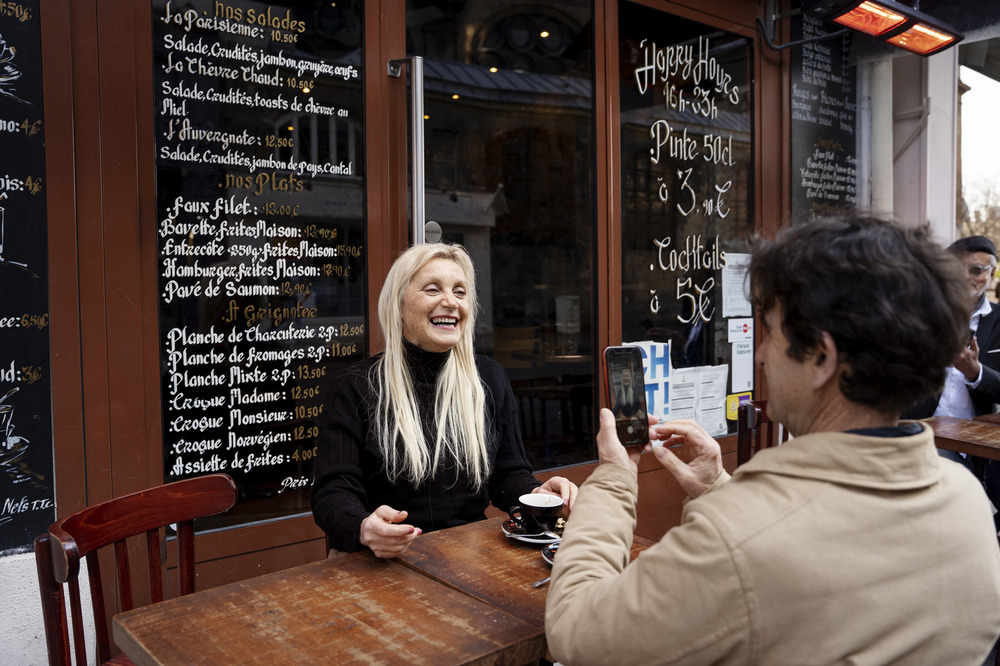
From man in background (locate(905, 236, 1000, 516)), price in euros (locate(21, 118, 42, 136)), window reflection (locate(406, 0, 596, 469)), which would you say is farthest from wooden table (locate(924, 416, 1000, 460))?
price in euros (locate(21, 118, 42, 136))

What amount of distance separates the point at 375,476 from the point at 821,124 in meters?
4.18

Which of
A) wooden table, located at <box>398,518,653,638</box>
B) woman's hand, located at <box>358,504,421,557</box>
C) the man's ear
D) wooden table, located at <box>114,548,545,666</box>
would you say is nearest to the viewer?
the man's ear

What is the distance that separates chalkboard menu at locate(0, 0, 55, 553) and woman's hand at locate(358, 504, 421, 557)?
140 centimetres

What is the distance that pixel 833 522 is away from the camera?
3.48 feet

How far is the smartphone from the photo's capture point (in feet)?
5.40

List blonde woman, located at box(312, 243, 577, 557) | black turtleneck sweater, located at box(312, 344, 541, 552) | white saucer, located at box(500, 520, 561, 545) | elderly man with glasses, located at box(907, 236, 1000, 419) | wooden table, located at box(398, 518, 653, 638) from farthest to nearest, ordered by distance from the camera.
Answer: elderly man with glasses, located at box(907, 236, 1000, 419) → blonde woman, located at box(312, 243, 577, 557) → black turtleneck sweater, located at box(312, 344, 541, 552) → white saucer, located at box(500, 520, 561, 545) → wooden table, located at box(398, 518, 653, 638)

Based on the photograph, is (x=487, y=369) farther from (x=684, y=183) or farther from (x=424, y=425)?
(x=684, y=183)

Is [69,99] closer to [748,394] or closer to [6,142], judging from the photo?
[6,142]

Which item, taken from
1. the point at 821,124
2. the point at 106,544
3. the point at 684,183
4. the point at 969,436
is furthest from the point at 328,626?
the point at 821,124

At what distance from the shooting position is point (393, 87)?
3.32 meters

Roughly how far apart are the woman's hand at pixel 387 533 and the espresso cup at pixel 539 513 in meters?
0.29

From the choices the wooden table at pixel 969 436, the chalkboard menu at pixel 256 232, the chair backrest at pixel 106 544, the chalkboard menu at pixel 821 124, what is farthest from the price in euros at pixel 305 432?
the chalkboard menu at pixel 821 124

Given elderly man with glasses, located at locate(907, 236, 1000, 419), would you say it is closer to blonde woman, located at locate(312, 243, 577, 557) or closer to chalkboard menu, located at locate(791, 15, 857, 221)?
chalkboard menu, located at locate(791, 15, 857, 221)

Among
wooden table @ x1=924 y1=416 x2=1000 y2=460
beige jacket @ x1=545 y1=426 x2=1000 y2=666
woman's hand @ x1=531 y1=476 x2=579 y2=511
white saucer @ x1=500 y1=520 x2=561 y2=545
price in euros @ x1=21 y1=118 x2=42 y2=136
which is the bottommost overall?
white saucer @ x1=500 y1=520 x2=561 y2=545
